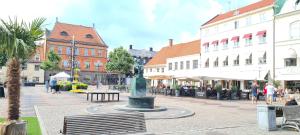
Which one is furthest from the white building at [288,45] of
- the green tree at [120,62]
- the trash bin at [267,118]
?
the green tree at [120,62]

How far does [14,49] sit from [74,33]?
8496 cm

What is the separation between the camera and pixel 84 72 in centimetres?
8975

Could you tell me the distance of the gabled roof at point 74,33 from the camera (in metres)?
87.0

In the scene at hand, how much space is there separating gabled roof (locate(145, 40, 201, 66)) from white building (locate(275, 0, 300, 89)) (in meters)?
18.4

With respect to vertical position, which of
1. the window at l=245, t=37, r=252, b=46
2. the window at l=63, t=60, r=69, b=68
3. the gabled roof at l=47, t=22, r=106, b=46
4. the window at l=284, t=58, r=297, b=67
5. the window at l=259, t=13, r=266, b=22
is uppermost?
the gabled roof at l=47, t=22, r=106, b=46

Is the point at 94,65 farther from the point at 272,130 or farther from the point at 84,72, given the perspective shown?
the point at 272,130

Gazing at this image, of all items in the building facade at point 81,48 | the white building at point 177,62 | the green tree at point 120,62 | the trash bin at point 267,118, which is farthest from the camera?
the building facade at point 81,48

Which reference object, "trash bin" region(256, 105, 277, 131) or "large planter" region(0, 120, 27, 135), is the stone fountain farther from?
"large planter" region(0, 120, 27, 135)

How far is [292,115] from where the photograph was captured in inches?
467

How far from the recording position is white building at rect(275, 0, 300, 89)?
130 feet

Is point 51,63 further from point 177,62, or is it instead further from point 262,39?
point 262,39

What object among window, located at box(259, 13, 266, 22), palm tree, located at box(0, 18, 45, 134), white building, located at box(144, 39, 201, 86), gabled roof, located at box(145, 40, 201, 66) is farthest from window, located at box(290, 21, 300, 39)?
palm tree, located at box(0, 18, 45, 134)

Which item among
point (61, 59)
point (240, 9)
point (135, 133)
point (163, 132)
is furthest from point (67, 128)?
point (61, 59)

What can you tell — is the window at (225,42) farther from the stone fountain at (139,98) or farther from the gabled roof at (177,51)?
the stone fountain at (139,98)
